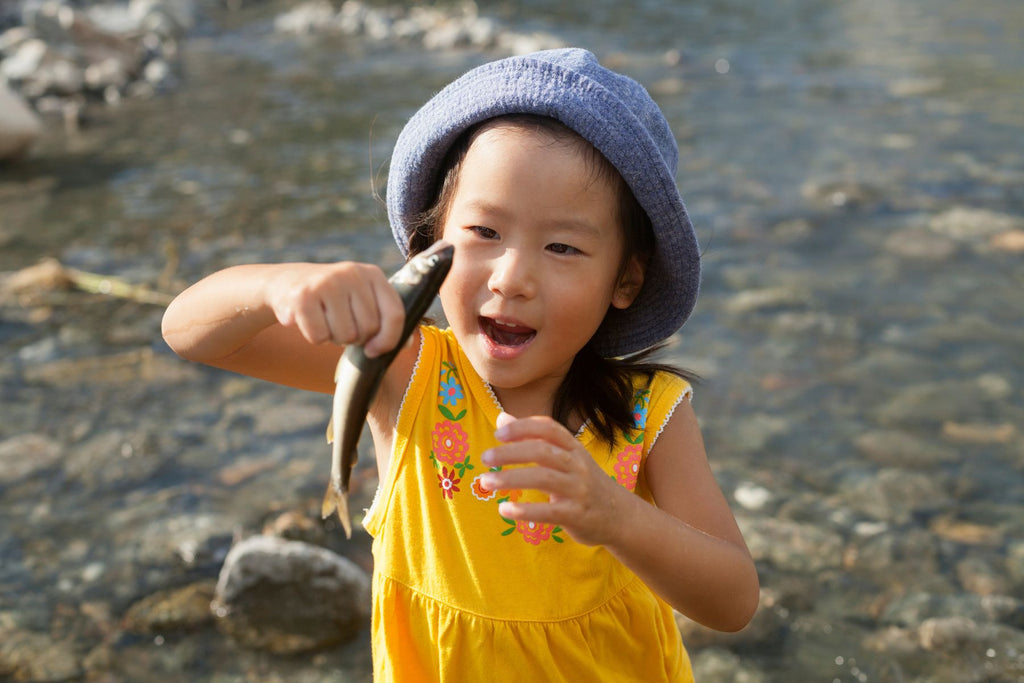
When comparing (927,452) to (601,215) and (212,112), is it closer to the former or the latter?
(601,215)

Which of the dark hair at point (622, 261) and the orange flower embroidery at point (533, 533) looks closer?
the dark hair at point (622, 261)

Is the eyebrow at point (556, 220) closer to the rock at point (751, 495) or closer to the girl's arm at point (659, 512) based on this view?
the girl's arm at point (659, 512)

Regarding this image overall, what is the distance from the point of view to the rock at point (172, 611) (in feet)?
13.1

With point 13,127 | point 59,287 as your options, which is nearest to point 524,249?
point 59,287

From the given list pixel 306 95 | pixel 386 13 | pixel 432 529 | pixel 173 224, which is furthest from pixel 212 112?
pixel 432 529

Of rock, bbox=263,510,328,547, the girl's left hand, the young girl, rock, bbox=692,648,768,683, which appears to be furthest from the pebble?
the girl's left hand

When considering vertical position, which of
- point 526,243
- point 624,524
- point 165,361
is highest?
point 526,243

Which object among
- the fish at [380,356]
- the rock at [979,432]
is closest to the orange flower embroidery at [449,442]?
the fish at [380,356]

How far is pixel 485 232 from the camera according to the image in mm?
2381

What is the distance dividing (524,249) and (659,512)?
24.3 inches

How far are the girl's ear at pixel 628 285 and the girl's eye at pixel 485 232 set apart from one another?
41cm

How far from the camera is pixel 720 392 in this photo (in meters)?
5.93

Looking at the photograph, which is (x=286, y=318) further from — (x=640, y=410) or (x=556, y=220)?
(x=640, y=410)

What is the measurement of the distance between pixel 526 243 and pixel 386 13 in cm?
1848
